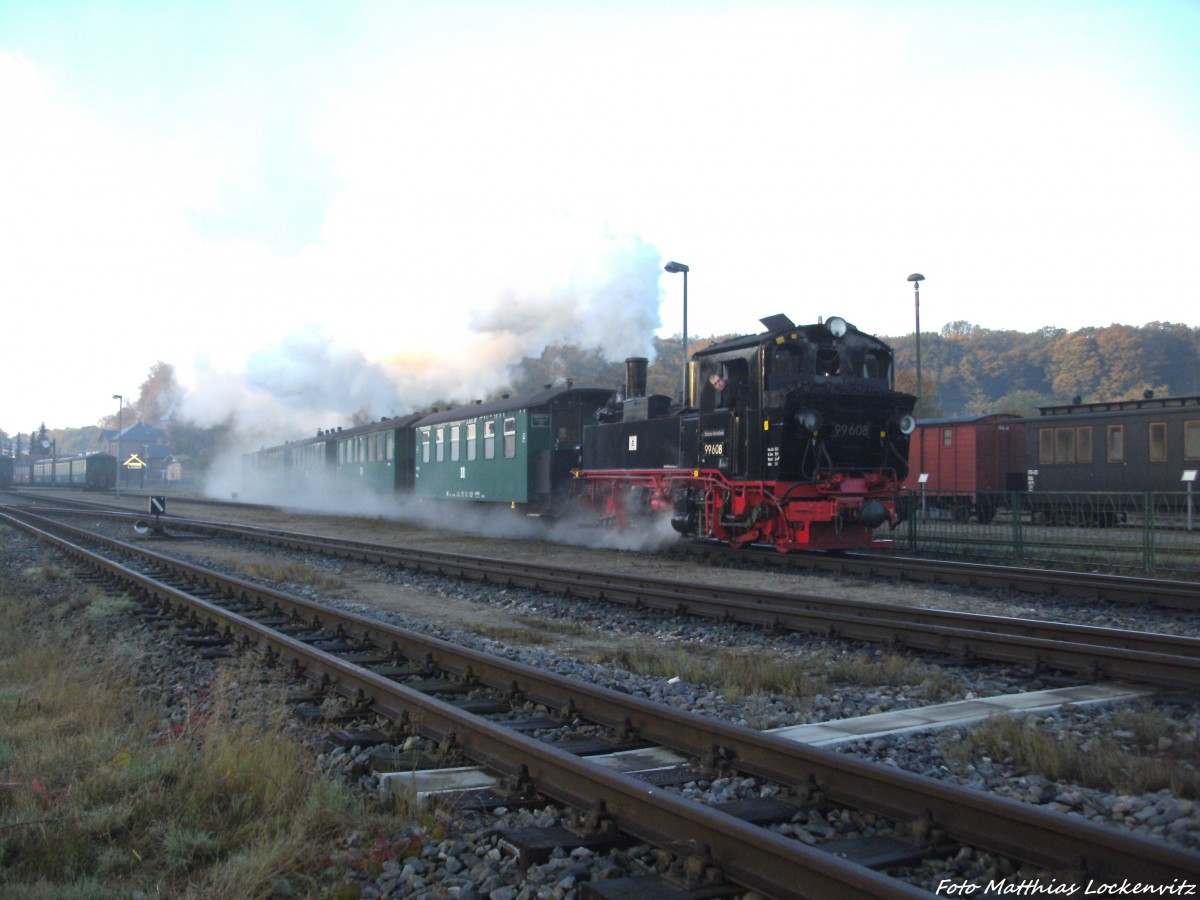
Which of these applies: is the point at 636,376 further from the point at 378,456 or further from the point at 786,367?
the point at 378,456

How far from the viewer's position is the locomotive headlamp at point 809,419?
44.4 ft

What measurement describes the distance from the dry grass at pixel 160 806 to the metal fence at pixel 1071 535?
1315 centimetres

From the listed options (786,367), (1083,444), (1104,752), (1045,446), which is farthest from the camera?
(1045,446)

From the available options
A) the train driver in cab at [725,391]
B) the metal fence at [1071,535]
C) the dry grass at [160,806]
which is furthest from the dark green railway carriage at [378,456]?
the dry grass at [160,806]

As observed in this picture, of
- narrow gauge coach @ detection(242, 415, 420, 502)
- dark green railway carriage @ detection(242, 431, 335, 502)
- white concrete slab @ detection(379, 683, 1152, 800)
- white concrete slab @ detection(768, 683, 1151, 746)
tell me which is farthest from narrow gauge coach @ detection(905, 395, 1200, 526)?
dark green railway carriage @ detection(242, 431, 335, 502)

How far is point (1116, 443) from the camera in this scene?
24406 millimetres

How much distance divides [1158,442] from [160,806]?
994 inches

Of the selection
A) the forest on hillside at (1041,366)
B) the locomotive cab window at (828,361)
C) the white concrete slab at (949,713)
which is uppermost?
the forest on hillside at (1041,366)

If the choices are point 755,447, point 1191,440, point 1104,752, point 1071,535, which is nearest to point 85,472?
point 755,447

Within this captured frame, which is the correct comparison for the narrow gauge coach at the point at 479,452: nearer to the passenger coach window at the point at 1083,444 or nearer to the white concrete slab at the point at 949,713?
the passenger coach window at the point at 1083,444

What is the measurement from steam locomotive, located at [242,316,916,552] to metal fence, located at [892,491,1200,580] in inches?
92.2

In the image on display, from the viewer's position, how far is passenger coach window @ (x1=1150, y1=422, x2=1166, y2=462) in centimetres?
2323

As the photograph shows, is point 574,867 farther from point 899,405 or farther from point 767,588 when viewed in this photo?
point 899,405

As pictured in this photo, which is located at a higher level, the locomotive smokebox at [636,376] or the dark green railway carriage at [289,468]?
the locomotive smokebox at [636,376]
